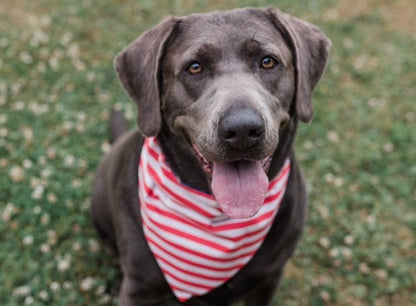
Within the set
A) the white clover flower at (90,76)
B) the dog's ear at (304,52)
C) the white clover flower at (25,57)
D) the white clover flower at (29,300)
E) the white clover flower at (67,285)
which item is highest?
the dog's ear at (304,52)

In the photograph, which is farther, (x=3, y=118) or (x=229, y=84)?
(x=3, y=118)

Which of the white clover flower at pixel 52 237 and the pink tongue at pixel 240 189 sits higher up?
the pink tongue at pixel 240 189

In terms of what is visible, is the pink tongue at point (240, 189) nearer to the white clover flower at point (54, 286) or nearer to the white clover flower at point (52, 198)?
the white clover flower at point (54, 286)

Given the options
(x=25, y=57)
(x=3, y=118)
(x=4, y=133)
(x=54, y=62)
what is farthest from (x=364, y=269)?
(x=25, y=57)

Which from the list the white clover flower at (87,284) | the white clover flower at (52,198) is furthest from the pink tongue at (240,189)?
the white clover flower at (52,198)

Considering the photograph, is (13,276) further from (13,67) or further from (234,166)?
(13,67)

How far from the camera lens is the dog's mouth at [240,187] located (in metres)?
2.73

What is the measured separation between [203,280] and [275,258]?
464 mm

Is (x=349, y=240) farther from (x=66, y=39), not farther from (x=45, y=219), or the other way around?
(x=66, y=39)

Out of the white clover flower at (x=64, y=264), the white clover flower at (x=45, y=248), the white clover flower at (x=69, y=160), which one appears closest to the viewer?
the white clover flower at (x=64, y=264)

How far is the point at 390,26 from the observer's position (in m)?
7.27

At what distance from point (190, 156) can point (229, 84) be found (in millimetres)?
513

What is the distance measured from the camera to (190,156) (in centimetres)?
298

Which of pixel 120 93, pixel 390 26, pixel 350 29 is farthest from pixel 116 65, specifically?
pixel 390 26
